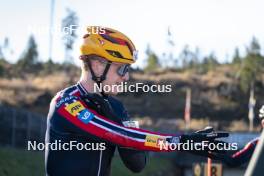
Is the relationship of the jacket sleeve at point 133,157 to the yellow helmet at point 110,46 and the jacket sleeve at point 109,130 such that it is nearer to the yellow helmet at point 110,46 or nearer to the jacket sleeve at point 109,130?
the jacket sleeve at point 109,130

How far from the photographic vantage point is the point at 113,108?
4566mm

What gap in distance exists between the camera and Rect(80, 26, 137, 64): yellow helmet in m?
4.53

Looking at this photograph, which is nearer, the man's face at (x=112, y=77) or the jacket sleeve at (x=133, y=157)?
the jacket sleeve at (x=133, y=157)

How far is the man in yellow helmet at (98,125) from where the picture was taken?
13.6 ft

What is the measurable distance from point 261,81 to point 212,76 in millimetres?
7770

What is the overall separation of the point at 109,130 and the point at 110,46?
2.13 feet

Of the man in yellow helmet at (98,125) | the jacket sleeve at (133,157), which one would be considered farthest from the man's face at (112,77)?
the jacket sleeve at (133,157)

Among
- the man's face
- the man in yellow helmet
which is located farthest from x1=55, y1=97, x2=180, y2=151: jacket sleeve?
the man's face

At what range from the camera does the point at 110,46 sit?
14.9 feet

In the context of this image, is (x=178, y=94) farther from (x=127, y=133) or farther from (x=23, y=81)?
(x=127, y=133)

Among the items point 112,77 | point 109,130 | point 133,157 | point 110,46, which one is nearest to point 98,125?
point 109,130

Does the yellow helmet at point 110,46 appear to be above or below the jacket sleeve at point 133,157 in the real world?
above

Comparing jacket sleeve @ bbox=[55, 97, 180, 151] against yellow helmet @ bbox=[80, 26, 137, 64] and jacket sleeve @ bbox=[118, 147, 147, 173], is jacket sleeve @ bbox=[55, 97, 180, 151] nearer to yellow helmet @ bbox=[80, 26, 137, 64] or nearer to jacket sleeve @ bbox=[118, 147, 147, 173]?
jacket sleeve @ bbox=[118, 147, 147, 173]

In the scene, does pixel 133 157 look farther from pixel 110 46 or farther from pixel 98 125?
pixel 110 46
